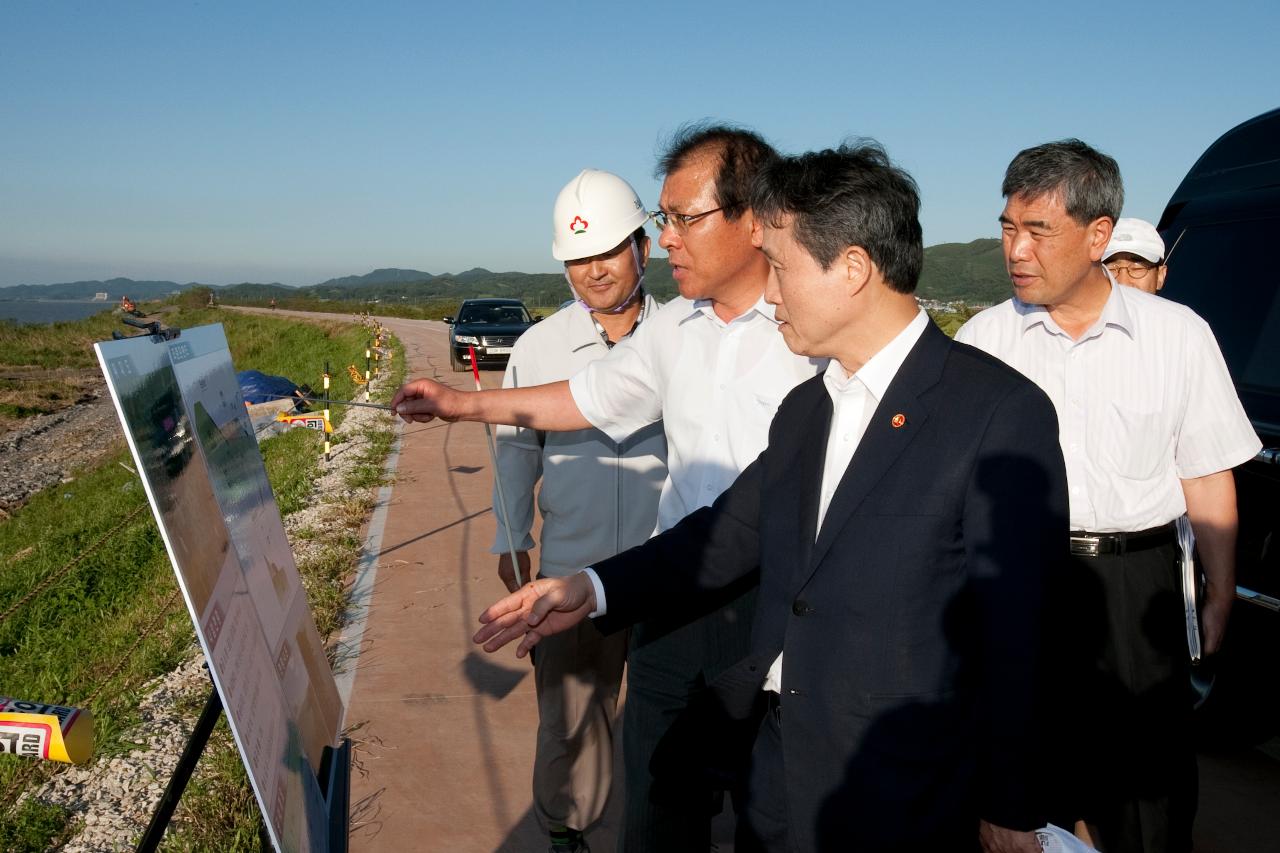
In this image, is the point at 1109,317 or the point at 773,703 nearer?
the point at 773,703

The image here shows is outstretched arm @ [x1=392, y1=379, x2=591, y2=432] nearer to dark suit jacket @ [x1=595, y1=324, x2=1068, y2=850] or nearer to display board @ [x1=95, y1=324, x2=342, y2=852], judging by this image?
display board @ [x1=95, y1=324, x2=342, y2=852]

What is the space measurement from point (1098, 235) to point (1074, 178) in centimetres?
20

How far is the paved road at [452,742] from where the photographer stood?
388 cm

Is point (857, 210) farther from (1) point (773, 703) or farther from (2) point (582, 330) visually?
(2) point (582, 330)

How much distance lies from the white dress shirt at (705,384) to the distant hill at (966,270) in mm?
112208

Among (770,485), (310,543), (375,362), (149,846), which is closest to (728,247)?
(770,485)

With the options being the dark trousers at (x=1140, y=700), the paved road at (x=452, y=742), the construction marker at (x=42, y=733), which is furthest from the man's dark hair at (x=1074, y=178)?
the construction marker at (x=42, y=733)

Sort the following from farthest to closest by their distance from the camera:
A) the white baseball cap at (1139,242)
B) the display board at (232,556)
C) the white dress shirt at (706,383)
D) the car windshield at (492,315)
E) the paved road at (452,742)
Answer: the car windshield at (492,315) → the white baseball cap at (1139,242) → the paved road at (452,742) → the white dress shirt at (706,383) → the display board at (232,556)

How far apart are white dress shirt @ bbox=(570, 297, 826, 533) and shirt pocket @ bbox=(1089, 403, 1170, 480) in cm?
92

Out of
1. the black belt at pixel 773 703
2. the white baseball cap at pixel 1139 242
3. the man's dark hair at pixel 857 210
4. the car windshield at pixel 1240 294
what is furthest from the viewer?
the white baseball cap at pixel 1139 242

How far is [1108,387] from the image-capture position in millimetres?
3078

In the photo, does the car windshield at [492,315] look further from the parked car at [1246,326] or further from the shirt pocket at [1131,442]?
the shirt pocket at [1131,442]

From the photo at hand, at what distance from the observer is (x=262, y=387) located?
3160 mm

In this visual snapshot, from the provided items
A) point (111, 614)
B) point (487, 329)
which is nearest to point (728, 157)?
point (111, 614)
